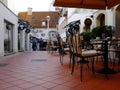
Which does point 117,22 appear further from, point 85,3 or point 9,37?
point 9,37

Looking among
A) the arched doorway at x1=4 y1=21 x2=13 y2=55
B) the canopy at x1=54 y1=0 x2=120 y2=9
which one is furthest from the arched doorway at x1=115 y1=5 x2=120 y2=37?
the arched doorway at x1=4 y1=21 x2=13 y2=55

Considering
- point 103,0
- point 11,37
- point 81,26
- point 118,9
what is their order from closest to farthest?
point 103,0 → point 118,9 → point 11,37 → point 81,26

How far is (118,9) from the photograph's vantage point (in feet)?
21.0

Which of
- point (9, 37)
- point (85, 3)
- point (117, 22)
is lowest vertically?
point (9, 37)

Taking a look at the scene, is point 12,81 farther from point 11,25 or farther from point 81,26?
point 81,26

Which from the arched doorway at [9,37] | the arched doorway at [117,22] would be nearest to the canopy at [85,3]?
the arched doorway at [117,22]

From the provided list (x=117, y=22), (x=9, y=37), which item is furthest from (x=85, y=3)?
(x=9, y=37)

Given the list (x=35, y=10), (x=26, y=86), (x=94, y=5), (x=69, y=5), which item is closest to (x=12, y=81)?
(x=26, y=86)

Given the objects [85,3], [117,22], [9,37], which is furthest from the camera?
[9,37]

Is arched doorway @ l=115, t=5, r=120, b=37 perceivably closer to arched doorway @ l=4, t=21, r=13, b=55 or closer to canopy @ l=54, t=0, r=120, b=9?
canopy @ l=54, t=0, r=120, b=9

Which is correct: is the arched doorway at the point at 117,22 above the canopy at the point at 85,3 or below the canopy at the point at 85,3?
below

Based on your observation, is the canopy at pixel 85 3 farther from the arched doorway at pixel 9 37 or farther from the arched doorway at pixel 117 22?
the arched doorway at pixel 9 37

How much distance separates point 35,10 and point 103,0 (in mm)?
35019

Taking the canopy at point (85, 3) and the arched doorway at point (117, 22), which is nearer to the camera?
the canopy at point (85, 3)
